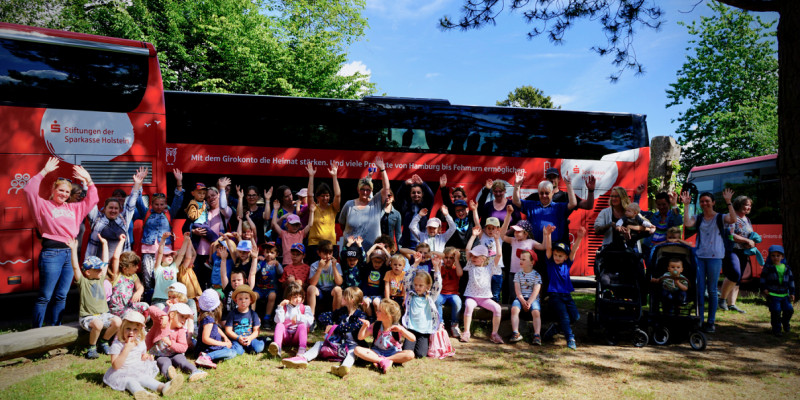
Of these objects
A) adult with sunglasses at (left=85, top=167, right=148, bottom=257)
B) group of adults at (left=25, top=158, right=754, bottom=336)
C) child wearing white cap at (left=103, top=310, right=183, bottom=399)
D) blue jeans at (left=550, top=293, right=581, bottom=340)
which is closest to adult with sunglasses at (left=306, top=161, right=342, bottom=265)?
group of adults at (left=25, top=158, right=754, bottom=336)

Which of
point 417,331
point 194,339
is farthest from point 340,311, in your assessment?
point 194,339

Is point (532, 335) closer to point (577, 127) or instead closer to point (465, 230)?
point (465, 230)

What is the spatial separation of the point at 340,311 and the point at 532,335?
2787 millimetres

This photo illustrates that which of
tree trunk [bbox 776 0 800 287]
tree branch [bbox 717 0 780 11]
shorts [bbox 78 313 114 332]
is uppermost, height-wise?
tree branch [bbox 717 0 780 11]

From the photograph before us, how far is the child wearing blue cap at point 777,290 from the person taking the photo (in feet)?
23.6

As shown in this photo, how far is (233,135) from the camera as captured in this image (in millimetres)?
8992

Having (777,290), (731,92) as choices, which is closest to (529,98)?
(731,92)

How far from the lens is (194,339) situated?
5711mm

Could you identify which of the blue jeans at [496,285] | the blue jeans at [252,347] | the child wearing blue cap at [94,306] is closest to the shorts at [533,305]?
the blue jeans at [496,285]

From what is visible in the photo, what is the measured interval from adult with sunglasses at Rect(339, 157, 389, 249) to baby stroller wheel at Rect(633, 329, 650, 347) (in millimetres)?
3805

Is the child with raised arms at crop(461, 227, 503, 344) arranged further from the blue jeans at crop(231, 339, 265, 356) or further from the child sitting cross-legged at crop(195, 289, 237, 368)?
the child sitting cross-legged at crop(195, 289, 237, 368)

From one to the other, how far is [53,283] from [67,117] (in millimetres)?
2611

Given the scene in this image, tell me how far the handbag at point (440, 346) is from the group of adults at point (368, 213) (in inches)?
71.5

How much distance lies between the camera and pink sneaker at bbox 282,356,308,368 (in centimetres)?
532
